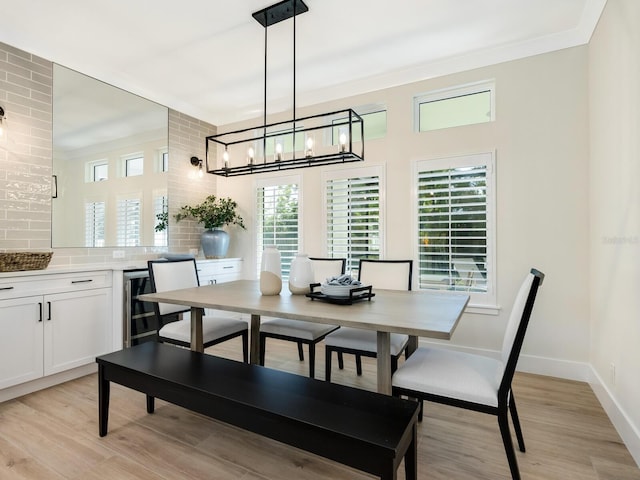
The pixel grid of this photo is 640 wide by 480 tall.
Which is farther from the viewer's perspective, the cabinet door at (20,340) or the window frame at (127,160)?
the window frame at (127,160)

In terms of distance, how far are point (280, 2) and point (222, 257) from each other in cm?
312

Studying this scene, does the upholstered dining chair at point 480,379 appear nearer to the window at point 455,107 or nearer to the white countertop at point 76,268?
the window at point 455,107

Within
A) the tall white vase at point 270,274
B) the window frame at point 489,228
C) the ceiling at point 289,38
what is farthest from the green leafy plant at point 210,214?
the window frame at point 489,228

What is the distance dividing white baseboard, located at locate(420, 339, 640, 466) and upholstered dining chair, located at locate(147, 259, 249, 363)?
2.06m

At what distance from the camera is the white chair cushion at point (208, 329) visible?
2656mm

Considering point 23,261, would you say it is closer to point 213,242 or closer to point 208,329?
point 208,329

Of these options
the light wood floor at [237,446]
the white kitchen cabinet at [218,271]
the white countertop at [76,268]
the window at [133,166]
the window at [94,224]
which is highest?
the window at [133,166]

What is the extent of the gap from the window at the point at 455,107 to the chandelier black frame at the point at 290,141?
72 cm

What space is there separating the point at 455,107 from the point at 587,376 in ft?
9.02

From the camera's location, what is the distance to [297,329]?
2.71 meters

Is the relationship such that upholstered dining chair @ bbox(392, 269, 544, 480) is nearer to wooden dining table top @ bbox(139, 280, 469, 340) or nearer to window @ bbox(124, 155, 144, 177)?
wooden dining table top @ bbox(139, 280, 469, 340)

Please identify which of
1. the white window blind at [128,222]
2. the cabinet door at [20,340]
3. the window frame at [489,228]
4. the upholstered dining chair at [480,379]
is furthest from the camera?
the white window blind at [128,222]

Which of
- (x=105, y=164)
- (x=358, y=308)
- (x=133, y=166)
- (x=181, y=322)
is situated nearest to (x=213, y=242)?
(x=133, y=166)

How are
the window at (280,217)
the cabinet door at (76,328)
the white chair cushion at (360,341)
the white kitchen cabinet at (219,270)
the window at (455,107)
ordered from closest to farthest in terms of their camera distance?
the white chair cushion at (360,341), the cabinet door at (76,328), the window at (455,107), the white kitchen cabinet at (219,270), the window at (280,217)
